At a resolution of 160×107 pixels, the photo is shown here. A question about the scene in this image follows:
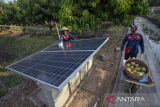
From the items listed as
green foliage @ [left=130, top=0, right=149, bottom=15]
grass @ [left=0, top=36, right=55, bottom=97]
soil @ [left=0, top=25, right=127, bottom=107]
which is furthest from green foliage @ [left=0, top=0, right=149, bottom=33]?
grass @ [left=0, top=36, right=55, bottom=97]

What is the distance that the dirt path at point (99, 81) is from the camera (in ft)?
19.9

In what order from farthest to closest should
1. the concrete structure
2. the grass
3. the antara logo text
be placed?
the grass
the antara logo text
the concrete structure

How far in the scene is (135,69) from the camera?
5.45 meters

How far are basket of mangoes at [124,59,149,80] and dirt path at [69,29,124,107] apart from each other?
4.78 ft

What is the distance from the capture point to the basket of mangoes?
5086 mm

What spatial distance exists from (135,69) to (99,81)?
2.04 metres

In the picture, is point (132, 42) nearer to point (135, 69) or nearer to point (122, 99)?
point (135, 69)

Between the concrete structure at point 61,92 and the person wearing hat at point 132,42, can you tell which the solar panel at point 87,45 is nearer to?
the concrete structure at point 61,92

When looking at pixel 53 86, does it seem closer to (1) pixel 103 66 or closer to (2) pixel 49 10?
(1) pixel 103 66

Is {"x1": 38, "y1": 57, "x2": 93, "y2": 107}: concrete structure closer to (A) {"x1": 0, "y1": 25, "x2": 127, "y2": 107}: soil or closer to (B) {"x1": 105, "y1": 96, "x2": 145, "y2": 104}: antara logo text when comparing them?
(A) {"x1": 0, "y1": 25, "x2": 127, "y2": 107}: soil

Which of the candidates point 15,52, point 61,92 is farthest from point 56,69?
point 15,52

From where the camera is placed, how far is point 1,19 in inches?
792

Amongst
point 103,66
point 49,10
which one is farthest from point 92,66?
point 49,10

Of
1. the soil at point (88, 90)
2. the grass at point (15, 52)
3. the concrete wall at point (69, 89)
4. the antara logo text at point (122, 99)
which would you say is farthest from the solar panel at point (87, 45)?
the grass at point (15, 52)
